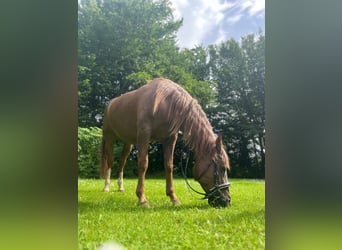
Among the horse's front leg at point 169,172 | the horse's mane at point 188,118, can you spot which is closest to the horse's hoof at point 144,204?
the horse's front leg at point 169,172

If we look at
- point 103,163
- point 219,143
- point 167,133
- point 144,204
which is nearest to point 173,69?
point 167,133

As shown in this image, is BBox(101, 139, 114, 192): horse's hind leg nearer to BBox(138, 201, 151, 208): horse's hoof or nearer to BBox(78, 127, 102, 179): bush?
BBox(78, 127, 102, 179): bush

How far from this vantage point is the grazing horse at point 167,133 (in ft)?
9.49

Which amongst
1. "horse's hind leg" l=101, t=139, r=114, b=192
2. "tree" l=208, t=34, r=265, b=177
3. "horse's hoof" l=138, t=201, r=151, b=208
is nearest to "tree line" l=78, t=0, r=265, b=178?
"tree" l=208, t=34, r=265, b=177

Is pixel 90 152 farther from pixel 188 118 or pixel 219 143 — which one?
pixel 219 143

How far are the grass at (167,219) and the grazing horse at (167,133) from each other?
73 millimetres

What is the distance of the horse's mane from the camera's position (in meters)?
2.90

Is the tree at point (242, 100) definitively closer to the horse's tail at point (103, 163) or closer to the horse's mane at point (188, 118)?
the horse's mane at point (188, 118)

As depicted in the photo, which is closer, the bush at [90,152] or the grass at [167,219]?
the grass at [167,219]

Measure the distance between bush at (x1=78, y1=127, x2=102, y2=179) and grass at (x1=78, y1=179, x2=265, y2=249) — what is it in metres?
0.09
